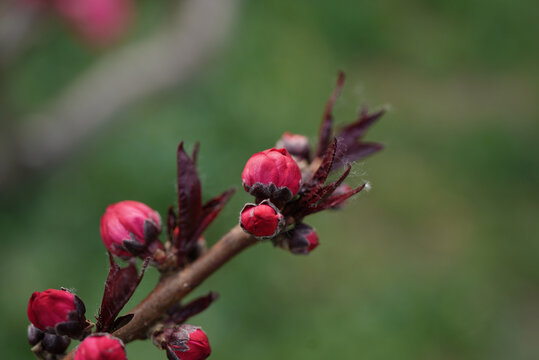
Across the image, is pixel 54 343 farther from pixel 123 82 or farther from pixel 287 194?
pixel 123 82

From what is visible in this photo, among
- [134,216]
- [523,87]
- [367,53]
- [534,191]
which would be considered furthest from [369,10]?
[134,216]

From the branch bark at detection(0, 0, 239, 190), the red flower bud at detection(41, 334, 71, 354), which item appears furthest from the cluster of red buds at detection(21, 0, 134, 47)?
the red flower bud at detection(41, 334, 71, 354)

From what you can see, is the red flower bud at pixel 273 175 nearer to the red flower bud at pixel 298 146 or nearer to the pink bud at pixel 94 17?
the red flower bud at pixel 298 146

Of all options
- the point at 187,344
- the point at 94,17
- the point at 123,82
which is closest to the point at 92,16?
the point at 94,17

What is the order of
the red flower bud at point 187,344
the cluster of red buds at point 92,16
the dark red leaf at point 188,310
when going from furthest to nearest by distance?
the cluster of red buds at point 92,16, the dark red leaf at point 188,310, the red flower bud at point 187,344

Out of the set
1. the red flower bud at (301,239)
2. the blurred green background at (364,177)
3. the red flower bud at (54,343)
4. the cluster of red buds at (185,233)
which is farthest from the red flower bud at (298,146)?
the blurred green background at (364,177)
